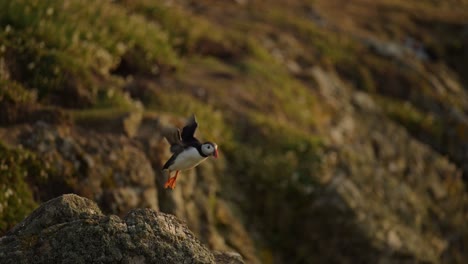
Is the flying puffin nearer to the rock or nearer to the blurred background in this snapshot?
the blurred background

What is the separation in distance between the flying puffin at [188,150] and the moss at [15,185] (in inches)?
96.7

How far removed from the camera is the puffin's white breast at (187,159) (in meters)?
10.3

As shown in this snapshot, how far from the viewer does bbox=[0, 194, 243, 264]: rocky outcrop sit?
7773 millimetres

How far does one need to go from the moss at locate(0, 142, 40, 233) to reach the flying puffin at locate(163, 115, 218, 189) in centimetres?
246

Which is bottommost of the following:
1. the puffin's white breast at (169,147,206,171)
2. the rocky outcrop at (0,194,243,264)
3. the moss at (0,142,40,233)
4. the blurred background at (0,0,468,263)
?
the blurred background at (0,0,468,263)

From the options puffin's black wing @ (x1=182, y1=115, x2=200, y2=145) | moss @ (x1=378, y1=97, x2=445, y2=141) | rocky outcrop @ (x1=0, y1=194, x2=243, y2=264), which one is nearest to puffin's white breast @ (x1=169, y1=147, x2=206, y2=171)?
puffin's black wing @ (x1=182, y1=115, x2=200, y2=145)

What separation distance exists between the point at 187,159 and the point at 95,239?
271cm

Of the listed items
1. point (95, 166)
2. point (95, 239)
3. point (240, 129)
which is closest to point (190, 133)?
point (95, 239)

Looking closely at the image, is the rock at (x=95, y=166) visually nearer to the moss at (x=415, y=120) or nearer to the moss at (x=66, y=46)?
the moss at (x=66, y=46)

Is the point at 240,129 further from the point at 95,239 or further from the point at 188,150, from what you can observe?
the point at 95,239

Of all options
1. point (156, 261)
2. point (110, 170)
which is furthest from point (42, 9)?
point (156, 261)

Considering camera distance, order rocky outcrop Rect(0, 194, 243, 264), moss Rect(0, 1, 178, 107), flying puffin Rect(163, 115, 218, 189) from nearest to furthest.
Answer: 1. rocky outcrop Rect(0, 194, 243, 264)
2. flying puffin Rect(163, 115, 218, 189)
3. moss Rect(0, 1, 178, 107)

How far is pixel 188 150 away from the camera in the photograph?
10367mm

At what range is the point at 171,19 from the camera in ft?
Result: 77.2
